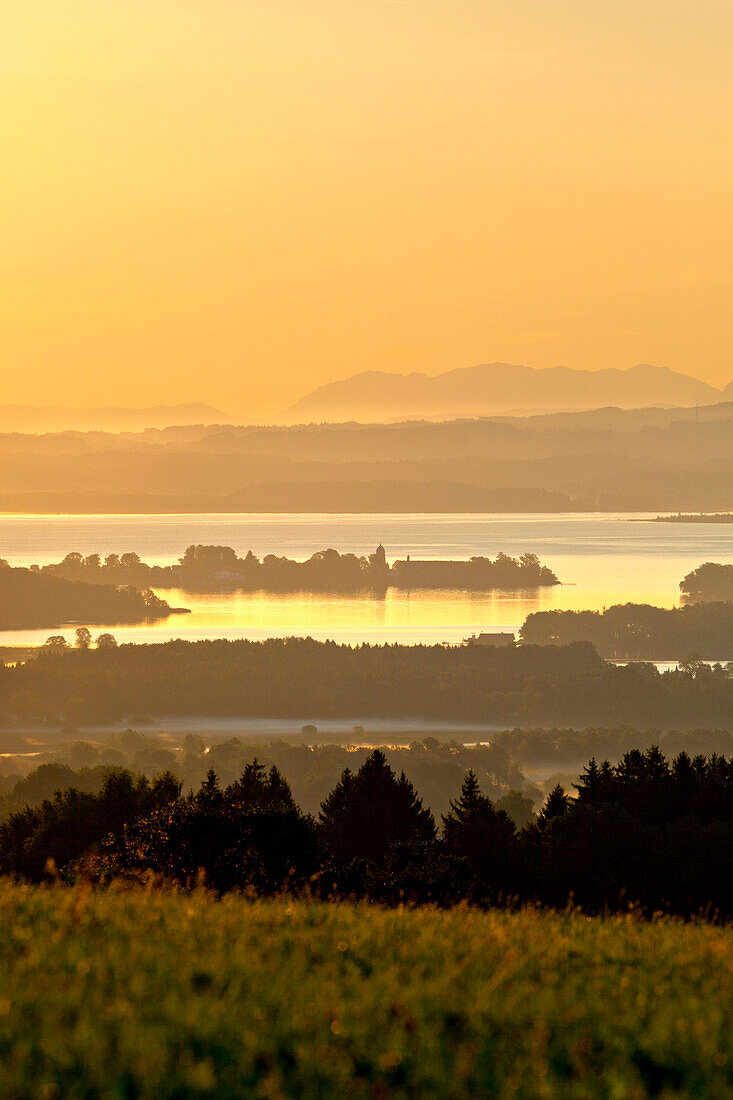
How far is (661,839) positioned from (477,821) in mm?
10034

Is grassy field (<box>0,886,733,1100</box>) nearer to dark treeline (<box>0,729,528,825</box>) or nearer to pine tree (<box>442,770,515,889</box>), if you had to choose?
pine tree (<box>442,770,515,889</box>)

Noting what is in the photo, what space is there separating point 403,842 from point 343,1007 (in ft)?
63.5

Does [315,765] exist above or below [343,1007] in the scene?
below

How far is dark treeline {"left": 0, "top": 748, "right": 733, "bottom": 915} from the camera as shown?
83.3 feet

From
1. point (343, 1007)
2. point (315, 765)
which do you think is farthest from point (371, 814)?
point (315, 765)

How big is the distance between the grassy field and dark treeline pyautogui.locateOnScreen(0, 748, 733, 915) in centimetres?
318

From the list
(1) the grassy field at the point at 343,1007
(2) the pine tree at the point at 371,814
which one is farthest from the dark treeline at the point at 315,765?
(1) the grassy field at the point at 343,1007

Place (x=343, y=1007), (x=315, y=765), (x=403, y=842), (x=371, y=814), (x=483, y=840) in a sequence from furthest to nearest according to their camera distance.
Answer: (x=315, y=765), (x=371, y=814), (x=483, y=840), (x=403, y=842), (x=343, y=1007)

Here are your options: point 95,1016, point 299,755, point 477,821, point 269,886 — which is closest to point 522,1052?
point 95,1016

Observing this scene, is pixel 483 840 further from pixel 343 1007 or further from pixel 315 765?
pixel 315 765

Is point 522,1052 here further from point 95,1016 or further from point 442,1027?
point 95,1016

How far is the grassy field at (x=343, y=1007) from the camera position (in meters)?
8.76

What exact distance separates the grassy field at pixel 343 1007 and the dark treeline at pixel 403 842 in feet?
10.4

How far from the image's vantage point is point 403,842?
29219 mm
